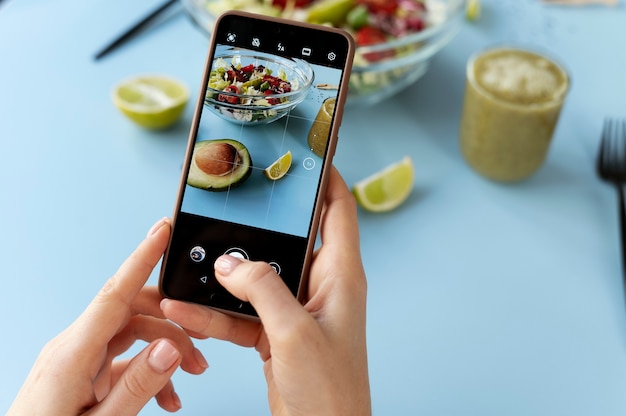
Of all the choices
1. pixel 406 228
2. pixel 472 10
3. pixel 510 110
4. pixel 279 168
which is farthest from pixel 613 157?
pixel 279 168

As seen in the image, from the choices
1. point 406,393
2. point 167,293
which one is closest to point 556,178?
point 406,393

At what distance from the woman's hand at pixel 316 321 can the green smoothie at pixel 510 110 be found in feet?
1.32

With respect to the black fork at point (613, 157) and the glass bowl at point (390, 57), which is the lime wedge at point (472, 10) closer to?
the glass bowl at point (390, 57)

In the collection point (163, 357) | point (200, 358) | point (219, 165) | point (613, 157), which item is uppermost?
point (219, 165)

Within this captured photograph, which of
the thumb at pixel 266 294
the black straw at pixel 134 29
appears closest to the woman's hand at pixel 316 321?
the thumb at pixel 266 294

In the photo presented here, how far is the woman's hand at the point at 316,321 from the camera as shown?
645 millimetres

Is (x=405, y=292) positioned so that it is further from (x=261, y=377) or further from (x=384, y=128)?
(x=384, y=128)

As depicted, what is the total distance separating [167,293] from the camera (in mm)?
777

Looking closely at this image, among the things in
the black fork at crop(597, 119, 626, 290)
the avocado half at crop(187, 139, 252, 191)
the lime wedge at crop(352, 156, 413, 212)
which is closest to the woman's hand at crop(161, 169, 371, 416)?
the avocado half at crop(187, 139, 252, 191)

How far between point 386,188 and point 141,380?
0.55m

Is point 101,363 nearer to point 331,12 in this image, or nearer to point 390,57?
point 390,57

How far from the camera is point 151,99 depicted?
122 centimetres

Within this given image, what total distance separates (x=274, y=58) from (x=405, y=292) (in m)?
0.40

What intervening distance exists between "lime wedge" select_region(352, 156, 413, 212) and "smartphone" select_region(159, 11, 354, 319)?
0.31 metres
